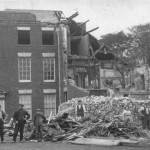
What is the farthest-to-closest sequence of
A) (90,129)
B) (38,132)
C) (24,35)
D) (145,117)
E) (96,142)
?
(24,35)
(145,117)
(90,129)
(38,132)
(96,142)

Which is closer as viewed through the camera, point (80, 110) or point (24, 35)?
point (80, 110)

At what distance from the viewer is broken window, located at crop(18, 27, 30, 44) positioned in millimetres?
31569

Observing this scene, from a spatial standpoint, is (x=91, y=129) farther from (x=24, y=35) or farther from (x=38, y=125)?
(x=24, y=35)

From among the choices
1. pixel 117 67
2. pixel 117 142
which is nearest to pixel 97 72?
pixel 117 67

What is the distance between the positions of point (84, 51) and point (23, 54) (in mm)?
10225

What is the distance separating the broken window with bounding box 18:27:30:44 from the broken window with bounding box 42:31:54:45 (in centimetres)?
129

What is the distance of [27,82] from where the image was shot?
31312 millimetres

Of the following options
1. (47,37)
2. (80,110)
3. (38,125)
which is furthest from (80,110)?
(47,37)

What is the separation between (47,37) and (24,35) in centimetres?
187

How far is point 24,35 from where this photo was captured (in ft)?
106

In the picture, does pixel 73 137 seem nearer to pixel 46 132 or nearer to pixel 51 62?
pixel 46 132

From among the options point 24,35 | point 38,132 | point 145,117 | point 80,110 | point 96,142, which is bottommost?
point 96,142

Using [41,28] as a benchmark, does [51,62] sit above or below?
below

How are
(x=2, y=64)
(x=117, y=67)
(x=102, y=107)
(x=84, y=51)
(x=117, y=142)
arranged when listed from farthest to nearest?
(x=117, y=67) < (x=84, y=51) < (x=2, y=64) < (x=102, y=107) < (x=117, y=142)
